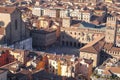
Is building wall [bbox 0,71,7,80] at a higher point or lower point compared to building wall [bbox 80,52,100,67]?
higher

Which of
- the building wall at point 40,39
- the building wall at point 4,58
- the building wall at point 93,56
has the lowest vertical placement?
the building wall at point 40,39

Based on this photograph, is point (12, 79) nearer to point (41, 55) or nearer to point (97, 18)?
point (41, 55)

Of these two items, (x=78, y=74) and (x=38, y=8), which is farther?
(x=38, y=8)

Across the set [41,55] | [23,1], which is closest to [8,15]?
[41,55]

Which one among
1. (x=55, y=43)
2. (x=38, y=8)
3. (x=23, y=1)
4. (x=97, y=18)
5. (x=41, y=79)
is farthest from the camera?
(x=23, y=1)

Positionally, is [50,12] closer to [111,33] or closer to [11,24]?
[11,24]

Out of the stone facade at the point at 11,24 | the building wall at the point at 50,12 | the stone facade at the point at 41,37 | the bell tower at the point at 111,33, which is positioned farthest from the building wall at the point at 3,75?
the building wall at the point at 50,12

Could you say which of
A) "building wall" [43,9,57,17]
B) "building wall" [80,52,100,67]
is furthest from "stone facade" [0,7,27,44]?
"building wall" [43,9,57,17]

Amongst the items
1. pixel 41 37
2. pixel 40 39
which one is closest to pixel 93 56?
pixel 41 37

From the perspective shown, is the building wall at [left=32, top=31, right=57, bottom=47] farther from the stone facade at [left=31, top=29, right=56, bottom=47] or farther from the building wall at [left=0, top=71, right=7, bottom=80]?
the building wall at [left=0, top=71, right=7, bottom=80]

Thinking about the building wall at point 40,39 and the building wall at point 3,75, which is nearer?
the building wall at point 3,75

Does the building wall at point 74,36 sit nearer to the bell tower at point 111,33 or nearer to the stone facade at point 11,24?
the bell tower at point 111,33
